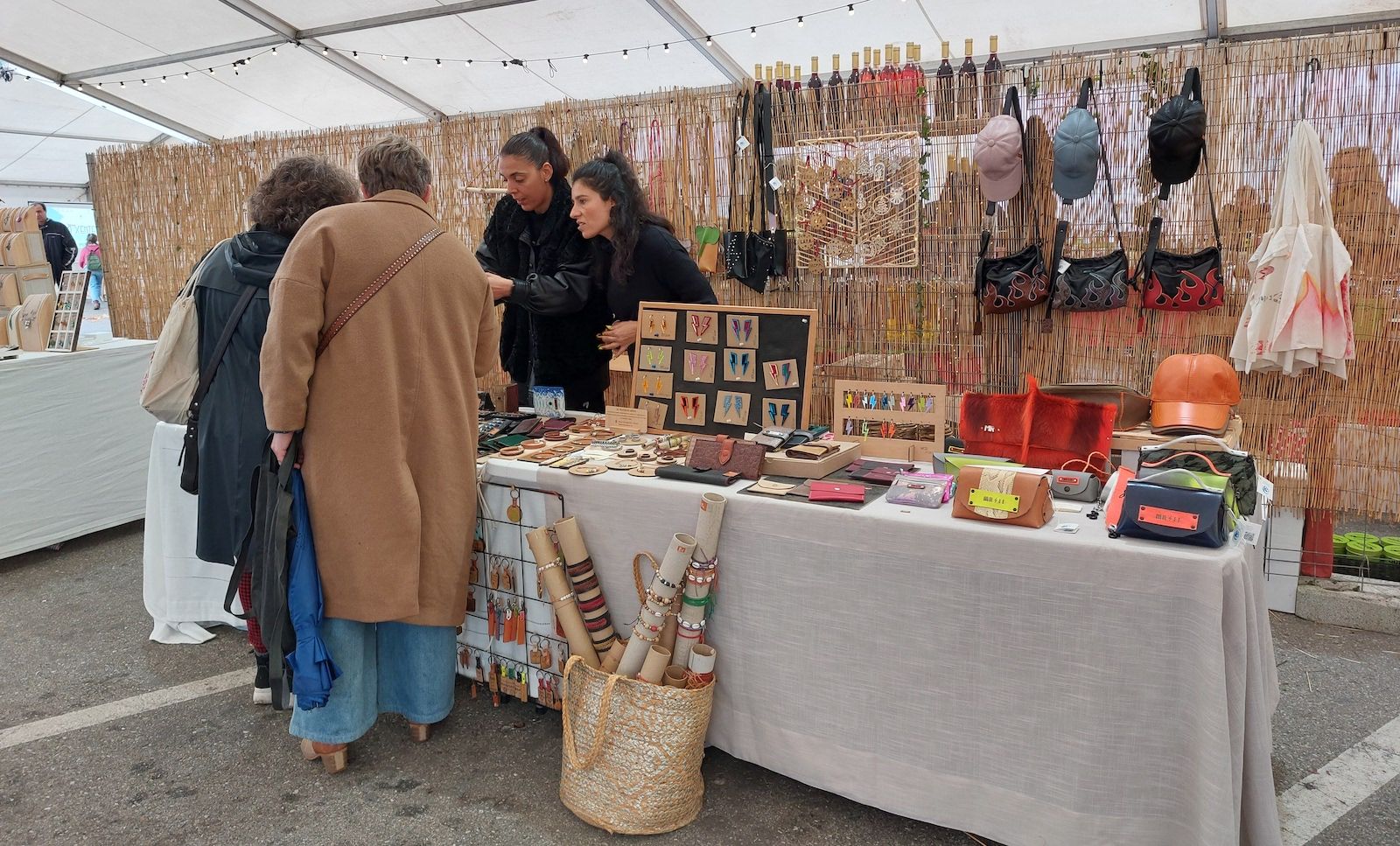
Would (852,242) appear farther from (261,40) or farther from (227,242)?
(261,40)

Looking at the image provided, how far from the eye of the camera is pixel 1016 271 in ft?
11.1

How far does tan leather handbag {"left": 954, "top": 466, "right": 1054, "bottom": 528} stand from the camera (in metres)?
1.68

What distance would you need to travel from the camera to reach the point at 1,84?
22.3 ft

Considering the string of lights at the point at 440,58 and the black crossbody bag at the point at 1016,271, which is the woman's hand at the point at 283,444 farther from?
the string of lights at the point at 440,58

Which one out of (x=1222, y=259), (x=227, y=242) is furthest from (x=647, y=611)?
(x=1222, y=259)

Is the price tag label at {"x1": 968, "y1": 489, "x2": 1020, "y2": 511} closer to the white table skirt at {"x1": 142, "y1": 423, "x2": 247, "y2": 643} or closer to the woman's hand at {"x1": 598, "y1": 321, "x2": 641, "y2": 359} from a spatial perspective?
the woman's hand at {"x1": 598, "y1": 321, "x2": 641, "y2": 359}

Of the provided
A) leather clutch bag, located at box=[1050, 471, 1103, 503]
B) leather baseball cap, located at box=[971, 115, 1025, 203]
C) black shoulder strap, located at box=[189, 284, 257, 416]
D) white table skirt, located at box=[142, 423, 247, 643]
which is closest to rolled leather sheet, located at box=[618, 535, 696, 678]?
leather clutch bag, located at box=[1050, 471, 1103, 503]

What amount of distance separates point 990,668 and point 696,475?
770 mm

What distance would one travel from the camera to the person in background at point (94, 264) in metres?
7.03

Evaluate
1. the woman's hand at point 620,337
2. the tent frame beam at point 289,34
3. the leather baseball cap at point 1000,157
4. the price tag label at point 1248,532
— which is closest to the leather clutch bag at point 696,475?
the woman's hand at point 620,337

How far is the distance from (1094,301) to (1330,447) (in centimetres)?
101

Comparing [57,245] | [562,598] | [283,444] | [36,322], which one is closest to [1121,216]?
[562,598]

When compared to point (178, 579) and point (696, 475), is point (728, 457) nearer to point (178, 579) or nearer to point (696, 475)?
point (696, 475)

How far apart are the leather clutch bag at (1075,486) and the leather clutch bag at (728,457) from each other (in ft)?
2.18
